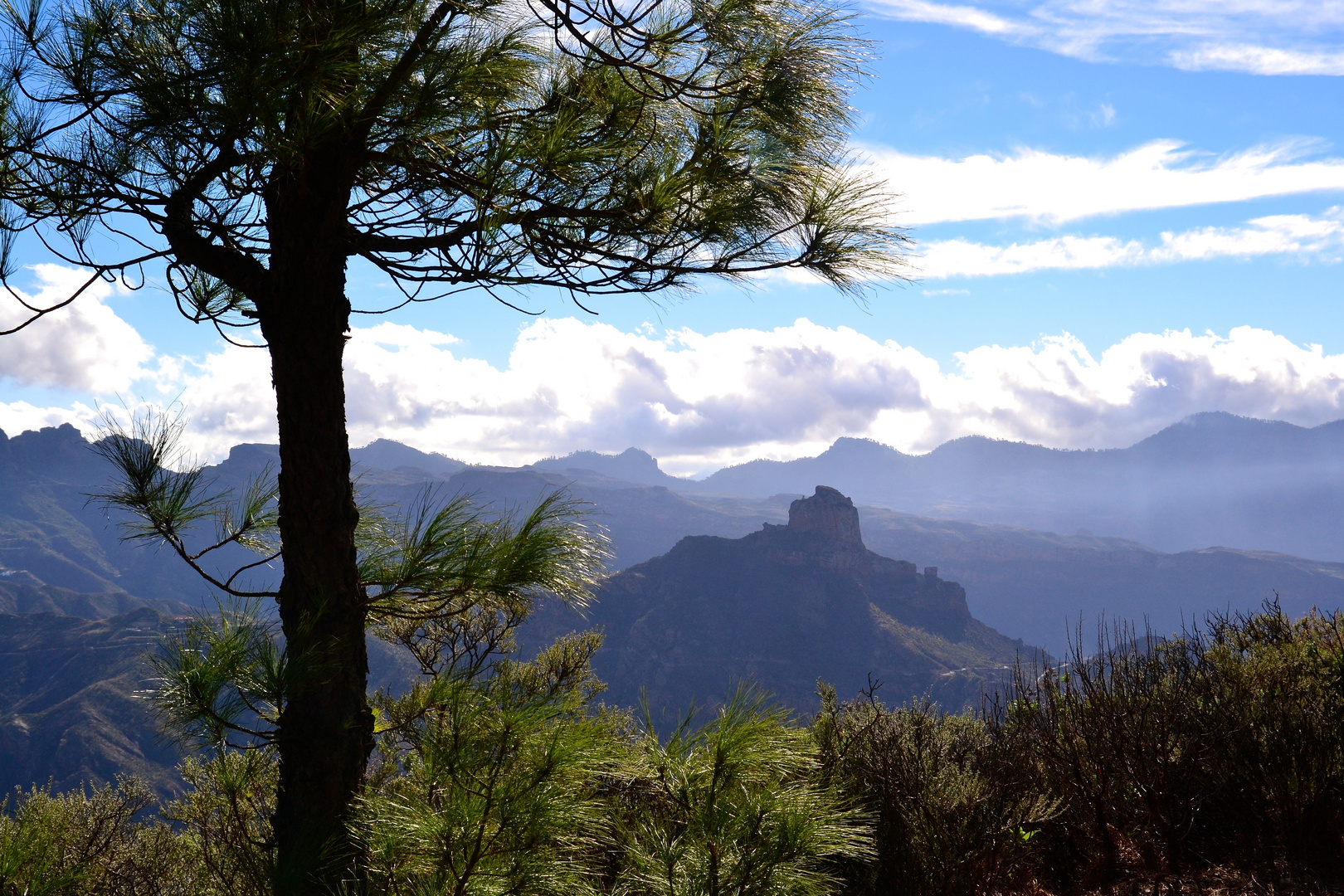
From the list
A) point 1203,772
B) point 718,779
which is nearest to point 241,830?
point 718,779

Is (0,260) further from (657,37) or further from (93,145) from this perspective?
(657,37)

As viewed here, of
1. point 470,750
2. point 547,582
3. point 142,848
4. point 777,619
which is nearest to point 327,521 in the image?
point 547,582

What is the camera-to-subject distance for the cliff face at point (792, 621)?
300 ft

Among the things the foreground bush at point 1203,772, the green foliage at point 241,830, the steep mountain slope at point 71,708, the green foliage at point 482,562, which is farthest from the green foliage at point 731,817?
the steep mountain slope at point 71,708

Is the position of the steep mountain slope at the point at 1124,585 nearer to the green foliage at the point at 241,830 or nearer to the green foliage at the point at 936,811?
the green foliage at the point at 936,811

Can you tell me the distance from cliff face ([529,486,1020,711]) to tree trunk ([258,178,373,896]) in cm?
8664

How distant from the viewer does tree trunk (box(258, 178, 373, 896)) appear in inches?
93.5

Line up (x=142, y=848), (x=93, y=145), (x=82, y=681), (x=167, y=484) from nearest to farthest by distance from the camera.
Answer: (x=93, y=145)
(x=167, y=484)
(x=142, y=848)
(x=82, y=681)

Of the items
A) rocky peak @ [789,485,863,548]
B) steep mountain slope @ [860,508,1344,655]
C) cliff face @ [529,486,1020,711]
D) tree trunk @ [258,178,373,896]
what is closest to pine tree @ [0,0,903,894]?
tree trunk @ [258,178,373,896]

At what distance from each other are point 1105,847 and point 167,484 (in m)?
4.13

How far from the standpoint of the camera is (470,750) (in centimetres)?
182

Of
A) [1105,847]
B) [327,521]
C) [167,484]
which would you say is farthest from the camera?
[1105,847]

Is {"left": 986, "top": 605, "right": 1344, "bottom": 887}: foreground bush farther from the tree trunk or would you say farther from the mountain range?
the tree trunk

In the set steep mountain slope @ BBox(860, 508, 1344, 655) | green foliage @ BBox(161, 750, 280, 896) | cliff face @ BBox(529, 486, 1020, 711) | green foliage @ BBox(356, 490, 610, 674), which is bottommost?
steep mountain slope @ BBox(860, 508, 1344, 655)
